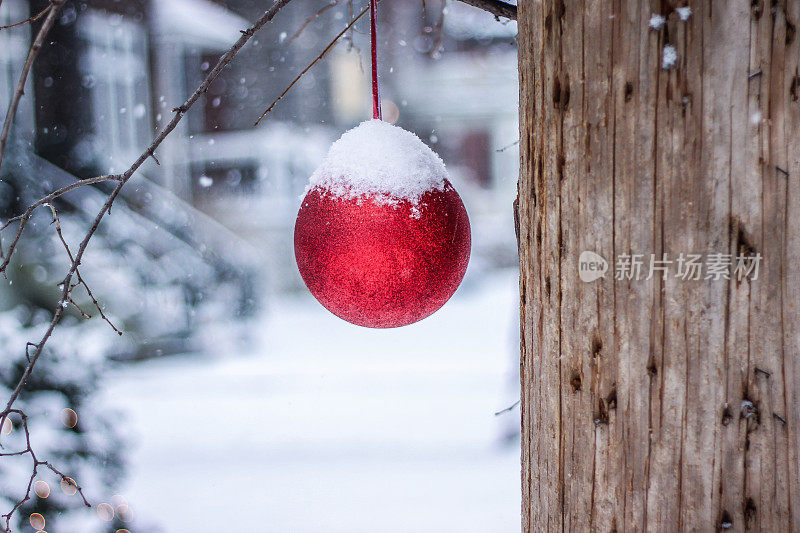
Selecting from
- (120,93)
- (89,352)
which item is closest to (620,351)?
(89,352)

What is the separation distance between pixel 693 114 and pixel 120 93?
4.96 metres

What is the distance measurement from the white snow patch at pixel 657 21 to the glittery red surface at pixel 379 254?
36cm

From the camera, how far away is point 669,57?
625mm

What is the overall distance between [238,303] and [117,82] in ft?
6.69

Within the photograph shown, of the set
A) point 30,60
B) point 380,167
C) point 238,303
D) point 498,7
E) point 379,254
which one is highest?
point 498,7

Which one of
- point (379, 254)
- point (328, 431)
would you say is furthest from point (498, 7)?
point (328, 431)

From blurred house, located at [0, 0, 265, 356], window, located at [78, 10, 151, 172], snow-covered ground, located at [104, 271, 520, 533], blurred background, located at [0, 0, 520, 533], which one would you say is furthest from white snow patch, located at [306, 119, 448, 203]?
window, located at [78, 10, 151, 172]

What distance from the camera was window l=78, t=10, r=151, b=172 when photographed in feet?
12.5

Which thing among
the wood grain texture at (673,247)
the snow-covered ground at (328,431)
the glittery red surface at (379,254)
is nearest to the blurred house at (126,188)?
the snow-covered ground at (328,431)

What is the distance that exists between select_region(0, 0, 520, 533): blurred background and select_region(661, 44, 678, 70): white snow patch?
123 centimetres

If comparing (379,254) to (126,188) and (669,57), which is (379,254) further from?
(126,188)

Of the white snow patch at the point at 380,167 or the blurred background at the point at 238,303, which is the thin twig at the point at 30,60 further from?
the blurred background at the point at 238,303

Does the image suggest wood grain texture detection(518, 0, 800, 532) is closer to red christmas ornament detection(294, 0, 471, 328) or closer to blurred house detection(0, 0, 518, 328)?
red christmas ornament detection(294, 0, 471, 328)

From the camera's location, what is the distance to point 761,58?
2.00 feet
